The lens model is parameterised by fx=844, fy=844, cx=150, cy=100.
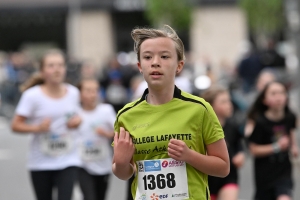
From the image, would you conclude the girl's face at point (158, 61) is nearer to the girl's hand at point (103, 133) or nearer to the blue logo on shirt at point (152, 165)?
the blue logo on shirt at point (152, 165)

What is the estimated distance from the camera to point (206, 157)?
15.6ft

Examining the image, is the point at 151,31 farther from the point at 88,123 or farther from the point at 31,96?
the point at 88,123

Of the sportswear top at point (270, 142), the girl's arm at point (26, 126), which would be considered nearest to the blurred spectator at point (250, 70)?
the sportswear top at point (270, 142)

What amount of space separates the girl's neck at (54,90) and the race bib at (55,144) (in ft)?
1.28

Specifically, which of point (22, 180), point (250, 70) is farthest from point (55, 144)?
point (250, 70)

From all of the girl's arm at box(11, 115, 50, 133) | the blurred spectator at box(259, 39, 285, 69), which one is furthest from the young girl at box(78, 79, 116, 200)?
the blurred spectator at box(259, 39, 285, 69)

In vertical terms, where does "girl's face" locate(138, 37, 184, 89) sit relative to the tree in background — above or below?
below

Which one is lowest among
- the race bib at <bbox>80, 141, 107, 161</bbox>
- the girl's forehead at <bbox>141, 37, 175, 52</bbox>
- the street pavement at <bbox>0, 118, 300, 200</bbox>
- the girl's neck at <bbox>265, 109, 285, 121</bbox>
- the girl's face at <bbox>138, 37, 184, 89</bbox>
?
the street pavement at <bbox>0, 118, 300, 200</bbox>

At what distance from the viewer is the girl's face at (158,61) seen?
472 centimetres

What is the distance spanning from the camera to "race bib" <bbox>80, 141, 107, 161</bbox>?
9148 mm

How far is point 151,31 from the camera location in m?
4.80

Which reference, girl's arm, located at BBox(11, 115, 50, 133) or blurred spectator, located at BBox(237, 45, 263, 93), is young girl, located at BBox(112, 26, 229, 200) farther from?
blurred spectator, located at BBox(237, 45, 263, 93)

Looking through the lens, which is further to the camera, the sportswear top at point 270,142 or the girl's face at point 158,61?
the sportswear top at point 270,142

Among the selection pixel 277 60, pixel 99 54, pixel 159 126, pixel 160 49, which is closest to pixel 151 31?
pixel 160 49
